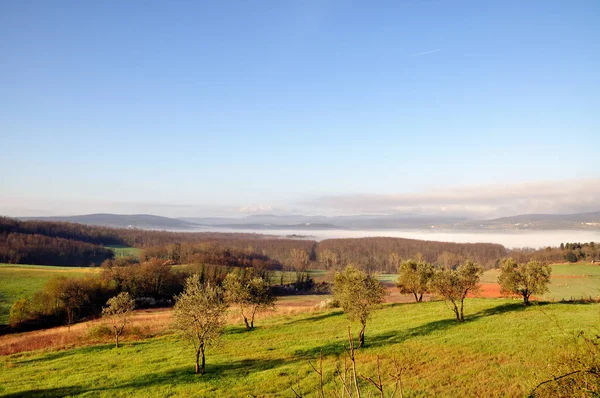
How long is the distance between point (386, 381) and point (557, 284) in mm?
74931

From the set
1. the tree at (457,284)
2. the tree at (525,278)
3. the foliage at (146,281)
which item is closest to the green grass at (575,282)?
the tree at (525,278)

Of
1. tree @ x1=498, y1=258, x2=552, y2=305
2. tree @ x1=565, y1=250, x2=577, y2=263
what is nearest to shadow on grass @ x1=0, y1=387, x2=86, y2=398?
tree @ x1=498, y1=258, x2=552, y2=305

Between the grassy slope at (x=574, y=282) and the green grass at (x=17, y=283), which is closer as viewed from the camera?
the grassy slope at (x=574, y=282)

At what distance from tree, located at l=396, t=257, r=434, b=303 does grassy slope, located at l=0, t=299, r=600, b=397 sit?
59.8 feet

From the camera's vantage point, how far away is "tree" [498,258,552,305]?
2084 inches

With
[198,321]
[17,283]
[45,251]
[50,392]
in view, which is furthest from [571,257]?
[45,251]

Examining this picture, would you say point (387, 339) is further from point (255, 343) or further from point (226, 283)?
point (226, 283)

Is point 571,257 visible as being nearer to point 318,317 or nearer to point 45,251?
point 318,317

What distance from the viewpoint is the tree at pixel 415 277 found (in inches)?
2783

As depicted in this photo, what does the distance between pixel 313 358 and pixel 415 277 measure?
43223 mm

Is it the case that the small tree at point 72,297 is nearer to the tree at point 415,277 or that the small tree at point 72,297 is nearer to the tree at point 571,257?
the tree at point 415,277

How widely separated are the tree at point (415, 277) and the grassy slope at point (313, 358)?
18233 millimetres

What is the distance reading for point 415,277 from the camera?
71312 millimetres

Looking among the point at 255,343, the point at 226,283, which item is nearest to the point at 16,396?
the point at 255,343
